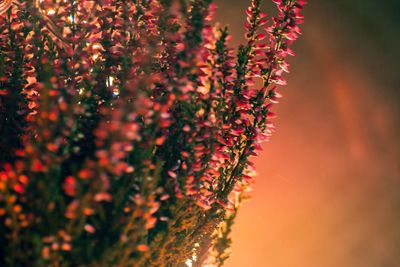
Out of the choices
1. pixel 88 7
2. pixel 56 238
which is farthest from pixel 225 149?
pixel 88 7

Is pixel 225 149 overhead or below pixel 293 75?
below

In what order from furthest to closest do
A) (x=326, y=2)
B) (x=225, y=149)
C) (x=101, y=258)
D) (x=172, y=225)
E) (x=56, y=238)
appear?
(x=326, y=2) → (x=225, y=149) → (x=172, y=225) → (x=101, y=258) → (x=56, y=238)

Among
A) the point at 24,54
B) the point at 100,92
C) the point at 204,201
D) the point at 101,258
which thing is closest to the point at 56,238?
the point at 101,258

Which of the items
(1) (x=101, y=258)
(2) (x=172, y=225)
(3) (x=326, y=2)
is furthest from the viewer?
(3) (x=326, y=2)

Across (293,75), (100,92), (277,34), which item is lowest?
(100,92)

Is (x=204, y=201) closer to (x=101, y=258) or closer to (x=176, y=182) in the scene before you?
(x=176, y=182)

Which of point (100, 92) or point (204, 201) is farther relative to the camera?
point (100, 92)
